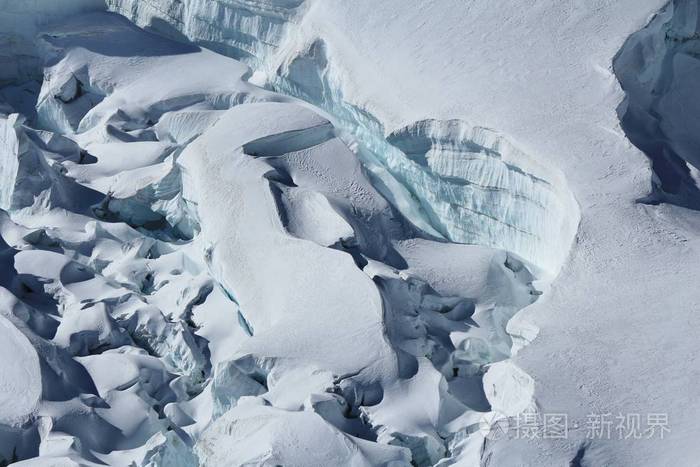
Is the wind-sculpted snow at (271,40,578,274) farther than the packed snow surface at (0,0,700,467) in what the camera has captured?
Yes

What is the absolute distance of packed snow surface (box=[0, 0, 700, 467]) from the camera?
481cm

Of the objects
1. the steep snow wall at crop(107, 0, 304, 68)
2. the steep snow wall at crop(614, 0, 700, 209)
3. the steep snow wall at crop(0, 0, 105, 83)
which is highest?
the steep snow wall at crop(614, 0, 700, 209)

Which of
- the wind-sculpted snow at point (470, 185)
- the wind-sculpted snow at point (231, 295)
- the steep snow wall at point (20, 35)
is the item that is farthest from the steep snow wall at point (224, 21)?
the wind-sculpted snow at point (470, 185)

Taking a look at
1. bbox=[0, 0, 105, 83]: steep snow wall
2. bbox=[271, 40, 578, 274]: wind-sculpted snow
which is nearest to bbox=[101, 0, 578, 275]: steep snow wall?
bbox=[271, 40, 578, 274]: wind-sculpted snow

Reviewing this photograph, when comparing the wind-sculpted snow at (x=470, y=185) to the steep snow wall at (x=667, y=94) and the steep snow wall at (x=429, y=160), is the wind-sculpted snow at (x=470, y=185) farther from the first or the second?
the steep snow wall at (x=667, y=94)

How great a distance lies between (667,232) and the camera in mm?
5363

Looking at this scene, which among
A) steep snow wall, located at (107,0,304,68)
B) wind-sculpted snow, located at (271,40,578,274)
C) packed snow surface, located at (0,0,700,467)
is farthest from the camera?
steep snow wall, located at (107,0,304,68)

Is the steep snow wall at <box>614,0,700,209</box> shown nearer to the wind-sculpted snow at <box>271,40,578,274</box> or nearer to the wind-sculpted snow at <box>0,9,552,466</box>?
the wind-sculpted snow at <box>271,40,578,274</box>

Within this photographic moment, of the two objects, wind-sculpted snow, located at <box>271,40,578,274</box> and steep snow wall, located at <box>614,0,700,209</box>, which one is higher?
steep snow wall, located at <box>614,0,700,209</box>

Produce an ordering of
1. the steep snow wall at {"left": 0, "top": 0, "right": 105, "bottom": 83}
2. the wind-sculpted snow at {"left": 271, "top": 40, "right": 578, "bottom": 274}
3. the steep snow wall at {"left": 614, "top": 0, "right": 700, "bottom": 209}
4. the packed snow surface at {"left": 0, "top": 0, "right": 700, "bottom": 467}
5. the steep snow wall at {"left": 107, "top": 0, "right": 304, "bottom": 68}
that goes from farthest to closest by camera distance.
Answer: the steep snow wall at {"left": 0, "top": 0, "right": 105, "bottom": 83} < the steep snow wall at {"left": 107, "top": 0, "right": 304, "bottom": 68} < the steep snow wall at {"left": 614, "top": 0, "right": 700, "bottom": 209} < the wind-sculpted snow at {"left": 271, "top": 40, "right": 578, "bottom": 274} < the packed snow surface at {"left": 0, "top": 0, "right": 700, "bottom": 467}

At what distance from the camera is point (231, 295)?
5.66 m

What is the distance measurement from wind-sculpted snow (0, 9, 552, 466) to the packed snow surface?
0.04 feet

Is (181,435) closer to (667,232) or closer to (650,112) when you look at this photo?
(667,232)

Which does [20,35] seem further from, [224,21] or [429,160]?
[429,160]
